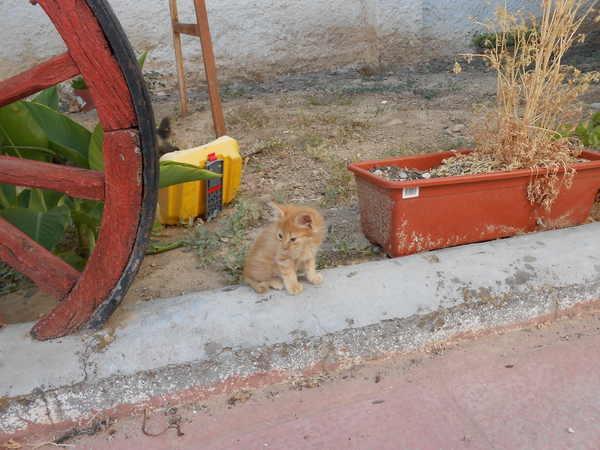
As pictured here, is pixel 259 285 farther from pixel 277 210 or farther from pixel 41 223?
pixel 41 223

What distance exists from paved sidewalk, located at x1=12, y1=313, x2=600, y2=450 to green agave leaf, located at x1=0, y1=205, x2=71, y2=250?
33.3 inches

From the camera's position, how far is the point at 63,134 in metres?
2.22

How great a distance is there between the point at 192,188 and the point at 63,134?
832 millimetres

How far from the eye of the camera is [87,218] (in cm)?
225

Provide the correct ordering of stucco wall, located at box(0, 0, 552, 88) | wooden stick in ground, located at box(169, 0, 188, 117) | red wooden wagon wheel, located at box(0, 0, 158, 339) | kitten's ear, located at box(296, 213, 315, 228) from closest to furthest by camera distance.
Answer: red wooden wagon wheel, located at box(0, 0, 158, 339) → kitten's ear, located at box(296, 213, 315, 228) → wooden stick in ground, located at box(169, 0, 188, 117) → stucco wall, located at box(0, 0, 552, 88)

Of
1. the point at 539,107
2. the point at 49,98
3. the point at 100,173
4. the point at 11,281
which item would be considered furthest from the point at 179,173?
the point at 539,107

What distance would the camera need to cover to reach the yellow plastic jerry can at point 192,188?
2.85m

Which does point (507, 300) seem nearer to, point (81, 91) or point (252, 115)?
point (252, 115)

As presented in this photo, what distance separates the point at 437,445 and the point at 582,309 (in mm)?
1106

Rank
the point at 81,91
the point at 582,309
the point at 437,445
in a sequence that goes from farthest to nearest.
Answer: the point at 81,91 → the point at 582,309 → the point at 437,445

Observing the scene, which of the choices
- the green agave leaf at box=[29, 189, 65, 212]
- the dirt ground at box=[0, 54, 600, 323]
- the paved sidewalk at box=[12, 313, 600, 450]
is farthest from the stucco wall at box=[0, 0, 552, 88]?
the paved sidewalk at box=[12, 313, 600, 450]

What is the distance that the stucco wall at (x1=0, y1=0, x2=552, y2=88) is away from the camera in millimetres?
5484

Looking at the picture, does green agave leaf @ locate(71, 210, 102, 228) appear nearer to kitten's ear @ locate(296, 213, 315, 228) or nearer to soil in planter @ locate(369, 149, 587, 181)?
kitten's ear @ locate(296, 213, 315, 228)

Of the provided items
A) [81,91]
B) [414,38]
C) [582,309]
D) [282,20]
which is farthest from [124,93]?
[414,38]
